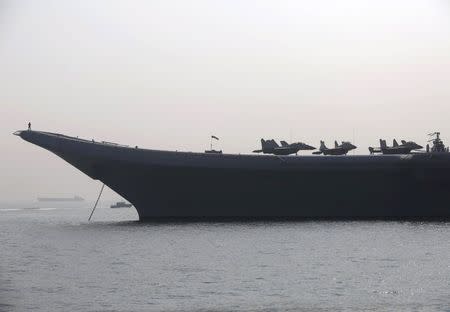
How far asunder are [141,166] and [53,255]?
22.7m

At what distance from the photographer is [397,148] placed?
74.8m

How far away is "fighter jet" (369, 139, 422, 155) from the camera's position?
244 feet

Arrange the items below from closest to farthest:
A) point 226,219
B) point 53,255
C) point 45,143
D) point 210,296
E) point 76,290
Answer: point 210,296 → point 76,290 → point 53,255 → point 45,143 → point 226,219

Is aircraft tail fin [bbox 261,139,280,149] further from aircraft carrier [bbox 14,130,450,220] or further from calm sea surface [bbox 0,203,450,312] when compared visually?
calm sea surface [bbox 0,203,450,312]

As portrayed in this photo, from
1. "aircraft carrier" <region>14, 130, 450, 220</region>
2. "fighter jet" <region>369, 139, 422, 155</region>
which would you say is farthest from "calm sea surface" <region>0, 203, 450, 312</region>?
"fighter jet" <region>369, 139, 422, 155</region>

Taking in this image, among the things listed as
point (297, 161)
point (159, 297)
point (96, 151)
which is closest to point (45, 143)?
point (96, 151)

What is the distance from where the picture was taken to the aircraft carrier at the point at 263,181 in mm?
66062

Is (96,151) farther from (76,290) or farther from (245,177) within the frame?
(76,290)

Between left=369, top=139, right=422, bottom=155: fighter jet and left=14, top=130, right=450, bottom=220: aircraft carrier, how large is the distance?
6446 millimetres

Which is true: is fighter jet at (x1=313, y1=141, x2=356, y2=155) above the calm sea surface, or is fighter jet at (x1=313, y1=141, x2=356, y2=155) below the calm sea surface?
above

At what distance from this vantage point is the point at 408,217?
2817 inches

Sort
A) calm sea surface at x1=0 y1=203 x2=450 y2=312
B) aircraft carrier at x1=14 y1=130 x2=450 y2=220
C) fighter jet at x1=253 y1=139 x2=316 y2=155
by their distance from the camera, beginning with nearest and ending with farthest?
1. calm sea surface at x1=0 y1=203 x2=450 y2=312
2. aircraft carrier at x1=14 y1=130 x2=450 y2=220
3. fighter jet at x1=253 y1=139 x2=316 y2=155

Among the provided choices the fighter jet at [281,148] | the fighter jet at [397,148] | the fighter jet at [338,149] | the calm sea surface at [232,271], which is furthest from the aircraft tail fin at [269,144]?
the calm sea surface at [232,271]

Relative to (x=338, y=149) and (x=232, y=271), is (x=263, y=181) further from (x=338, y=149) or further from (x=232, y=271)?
(x=232, y=271)
